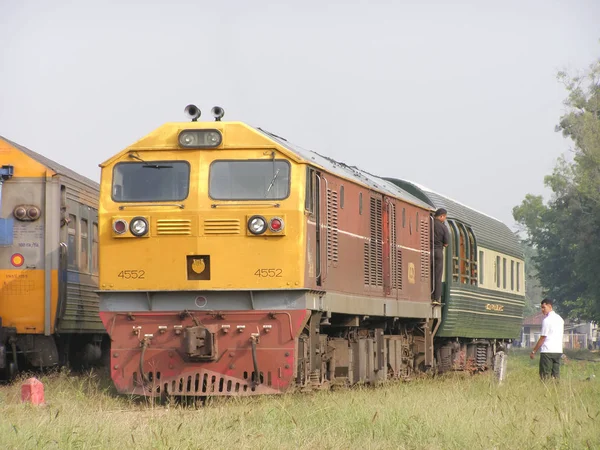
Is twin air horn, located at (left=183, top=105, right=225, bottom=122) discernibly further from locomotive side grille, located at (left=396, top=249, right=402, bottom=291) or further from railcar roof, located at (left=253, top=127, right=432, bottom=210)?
locomotive side grille, located at (left=396, top=249, right=402, bottom=291)

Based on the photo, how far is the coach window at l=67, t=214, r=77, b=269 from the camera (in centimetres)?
1792

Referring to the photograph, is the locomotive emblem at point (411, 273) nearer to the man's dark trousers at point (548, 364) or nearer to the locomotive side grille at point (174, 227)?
the man's dark trousers at point (548, 364)

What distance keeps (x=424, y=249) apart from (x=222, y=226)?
23.1ft

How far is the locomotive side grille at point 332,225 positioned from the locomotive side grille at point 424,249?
490 centimetres

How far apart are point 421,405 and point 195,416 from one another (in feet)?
9.13

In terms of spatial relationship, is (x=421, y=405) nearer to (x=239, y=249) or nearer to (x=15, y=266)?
(x=239, y=249)

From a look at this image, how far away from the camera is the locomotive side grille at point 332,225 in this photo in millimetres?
15070

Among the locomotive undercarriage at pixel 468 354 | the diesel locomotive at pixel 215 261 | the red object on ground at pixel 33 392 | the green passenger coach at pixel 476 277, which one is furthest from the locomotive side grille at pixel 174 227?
the locomotive undercarriage at pixel 468 354

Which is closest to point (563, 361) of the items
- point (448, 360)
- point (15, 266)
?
point (448, 360)

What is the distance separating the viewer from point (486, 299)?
81.3 ft

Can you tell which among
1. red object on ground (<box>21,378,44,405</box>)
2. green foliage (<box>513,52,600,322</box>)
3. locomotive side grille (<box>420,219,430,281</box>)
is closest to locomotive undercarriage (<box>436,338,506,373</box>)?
locomotive side grille (<box>420,219,430,281</box>)

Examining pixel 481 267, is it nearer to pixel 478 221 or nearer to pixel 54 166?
pixel 478 221

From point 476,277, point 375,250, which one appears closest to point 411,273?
point 375,250

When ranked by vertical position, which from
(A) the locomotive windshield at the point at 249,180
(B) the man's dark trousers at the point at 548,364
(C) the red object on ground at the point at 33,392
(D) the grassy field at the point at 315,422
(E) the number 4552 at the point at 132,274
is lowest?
(D) the grassy field at the point at 315,422
